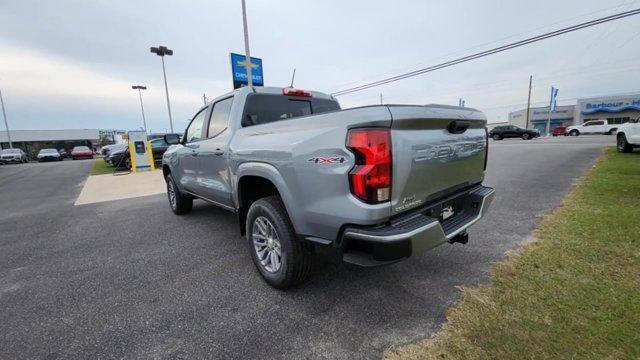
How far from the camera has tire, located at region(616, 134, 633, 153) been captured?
11.6 meters

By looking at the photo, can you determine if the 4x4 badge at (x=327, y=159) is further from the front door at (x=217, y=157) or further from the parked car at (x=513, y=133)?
the parked car at (x=513, y=133)

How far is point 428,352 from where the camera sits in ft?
6.48

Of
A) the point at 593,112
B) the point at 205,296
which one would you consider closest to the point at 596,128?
the point at 593,112

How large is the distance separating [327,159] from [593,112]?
64199mm

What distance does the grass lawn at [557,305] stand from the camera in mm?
1941

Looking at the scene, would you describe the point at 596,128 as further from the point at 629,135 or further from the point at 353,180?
the point at 353,180

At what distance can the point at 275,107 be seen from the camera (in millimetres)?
3748

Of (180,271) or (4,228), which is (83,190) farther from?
(180,271)

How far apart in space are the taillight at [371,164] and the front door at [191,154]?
3005 millimetres

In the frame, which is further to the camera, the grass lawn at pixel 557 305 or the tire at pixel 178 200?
the tire at pixel 178 200

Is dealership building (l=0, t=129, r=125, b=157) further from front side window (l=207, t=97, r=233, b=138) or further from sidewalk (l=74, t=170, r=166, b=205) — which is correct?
front side window (l=207, t=97, r=233, b=138)

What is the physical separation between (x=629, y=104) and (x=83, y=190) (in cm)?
6559

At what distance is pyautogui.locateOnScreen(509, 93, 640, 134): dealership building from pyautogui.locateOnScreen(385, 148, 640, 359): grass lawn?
54.4 m

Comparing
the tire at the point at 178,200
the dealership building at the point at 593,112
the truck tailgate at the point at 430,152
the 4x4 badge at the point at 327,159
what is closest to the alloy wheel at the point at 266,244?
the 4x4 badge at the point at 327,159
